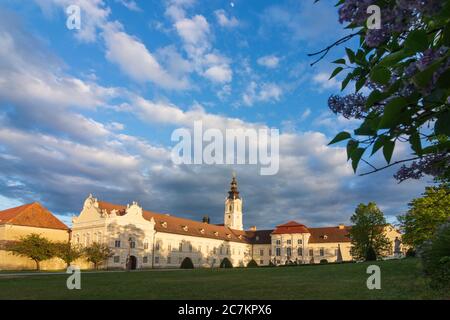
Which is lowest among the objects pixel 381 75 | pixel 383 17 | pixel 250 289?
pixel 250 289

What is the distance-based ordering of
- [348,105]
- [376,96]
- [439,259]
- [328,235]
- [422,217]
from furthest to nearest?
[328,235] < [422,217] < [439,259] < [348,105] < [376,96]

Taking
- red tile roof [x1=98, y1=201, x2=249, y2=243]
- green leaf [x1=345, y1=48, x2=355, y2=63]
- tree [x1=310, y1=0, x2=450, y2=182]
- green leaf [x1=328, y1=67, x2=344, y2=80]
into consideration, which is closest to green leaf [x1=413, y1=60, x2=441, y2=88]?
tree [x1=310, y1=0, x2=450, y2=182]

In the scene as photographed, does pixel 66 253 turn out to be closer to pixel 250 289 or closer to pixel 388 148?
pixel 250 289

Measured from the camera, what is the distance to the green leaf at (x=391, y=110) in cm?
178

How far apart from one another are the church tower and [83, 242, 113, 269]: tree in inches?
2273

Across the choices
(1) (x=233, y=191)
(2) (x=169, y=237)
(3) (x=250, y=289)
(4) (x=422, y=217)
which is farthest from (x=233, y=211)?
(3) (x=250, y=289)

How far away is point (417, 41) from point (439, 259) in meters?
10.8

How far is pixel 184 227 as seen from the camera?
8850 cm

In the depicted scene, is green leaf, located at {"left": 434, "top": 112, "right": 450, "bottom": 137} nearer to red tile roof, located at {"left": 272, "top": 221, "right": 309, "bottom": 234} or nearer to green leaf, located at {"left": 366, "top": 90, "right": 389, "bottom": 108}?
green leaf, located at {"left": 366, "top": 90, "right": 389, "bottom": 108}

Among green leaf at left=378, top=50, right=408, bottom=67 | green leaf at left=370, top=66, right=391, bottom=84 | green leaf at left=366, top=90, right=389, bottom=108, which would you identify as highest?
green leaf at left=378, top=50, right=408, bottom=67

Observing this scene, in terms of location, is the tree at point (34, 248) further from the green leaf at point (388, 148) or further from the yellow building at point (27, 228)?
the green leaf at point (388, 148)

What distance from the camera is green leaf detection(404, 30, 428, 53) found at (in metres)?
1.75

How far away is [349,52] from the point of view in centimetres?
284
